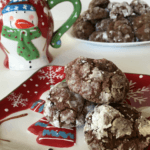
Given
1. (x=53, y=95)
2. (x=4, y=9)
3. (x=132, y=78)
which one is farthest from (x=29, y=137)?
(x=4, y=9)

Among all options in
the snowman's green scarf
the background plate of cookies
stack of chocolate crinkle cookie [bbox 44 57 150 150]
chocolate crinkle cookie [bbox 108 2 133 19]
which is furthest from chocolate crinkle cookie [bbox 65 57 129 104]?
chocolate crinkle cookie [bbox 108 2 133 19]

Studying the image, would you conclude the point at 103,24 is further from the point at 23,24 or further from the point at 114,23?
the point at 23,24

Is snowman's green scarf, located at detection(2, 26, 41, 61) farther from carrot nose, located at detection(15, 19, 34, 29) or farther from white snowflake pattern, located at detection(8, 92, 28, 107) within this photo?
white snowflake pattern, located at detection(8, 92, 28, 107)

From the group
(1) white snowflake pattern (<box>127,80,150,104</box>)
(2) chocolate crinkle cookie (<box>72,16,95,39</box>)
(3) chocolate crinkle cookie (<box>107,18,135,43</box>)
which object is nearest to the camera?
(1) white snowflake pattern (<box>127,80,150,104</box>)

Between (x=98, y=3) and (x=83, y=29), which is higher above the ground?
(x=98, y=3)

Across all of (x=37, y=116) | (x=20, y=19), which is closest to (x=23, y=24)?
(x=20, y=19)
